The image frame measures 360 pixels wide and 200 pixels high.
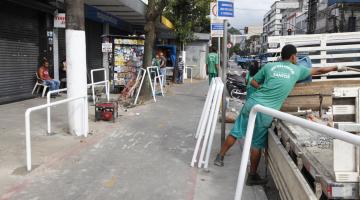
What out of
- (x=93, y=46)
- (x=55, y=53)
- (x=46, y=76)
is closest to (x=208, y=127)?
(x=46, y=76)

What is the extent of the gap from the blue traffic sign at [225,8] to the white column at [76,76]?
8.85 feet

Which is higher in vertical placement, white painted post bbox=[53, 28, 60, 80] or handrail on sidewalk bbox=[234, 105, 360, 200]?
white painted post bbox=[53, 28, 60, 80]

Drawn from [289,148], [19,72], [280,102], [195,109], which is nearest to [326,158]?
[289,148]

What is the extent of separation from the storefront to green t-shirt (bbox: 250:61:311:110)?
970 cm

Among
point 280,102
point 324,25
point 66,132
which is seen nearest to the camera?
point 280,102

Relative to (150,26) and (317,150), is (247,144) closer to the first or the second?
(317,150)

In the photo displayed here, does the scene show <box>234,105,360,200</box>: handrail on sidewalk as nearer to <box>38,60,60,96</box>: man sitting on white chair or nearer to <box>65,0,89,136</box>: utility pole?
<box>65,0,89,136</box>: utility pole

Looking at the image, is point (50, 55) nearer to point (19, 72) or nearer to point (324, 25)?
point (19, 72)

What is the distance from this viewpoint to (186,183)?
21.0 feet

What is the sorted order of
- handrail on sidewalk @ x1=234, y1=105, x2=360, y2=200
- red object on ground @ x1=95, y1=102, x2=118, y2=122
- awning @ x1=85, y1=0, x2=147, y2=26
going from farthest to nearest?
awning @ x1=85, y1=0, x2=147, y2=26 → red object on ground @ x1=95, y1=102, x2=118, y2=122 → handrail on sidewalk @ x1=234, y1=105, x2=360, y2=200

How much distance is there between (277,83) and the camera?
6039 millimetres

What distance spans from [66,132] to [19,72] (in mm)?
6366

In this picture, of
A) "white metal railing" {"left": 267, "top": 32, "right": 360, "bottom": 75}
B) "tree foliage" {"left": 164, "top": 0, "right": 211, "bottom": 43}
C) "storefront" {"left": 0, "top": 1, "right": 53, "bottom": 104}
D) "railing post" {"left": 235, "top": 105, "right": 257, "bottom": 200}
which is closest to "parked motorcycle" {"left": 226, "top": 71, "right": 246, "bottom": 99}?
"storefront" {"left": 0, "top": 1, "right": 53, "bottom": 104}

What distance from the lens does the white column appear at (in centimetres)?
902
